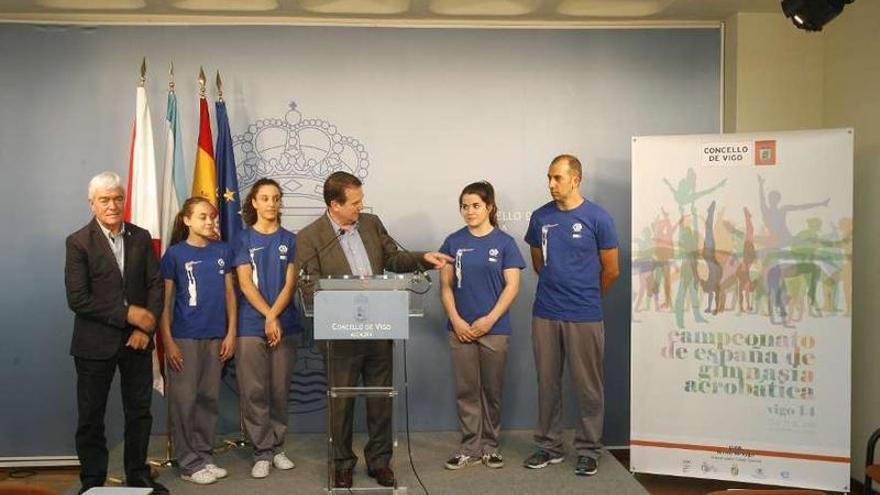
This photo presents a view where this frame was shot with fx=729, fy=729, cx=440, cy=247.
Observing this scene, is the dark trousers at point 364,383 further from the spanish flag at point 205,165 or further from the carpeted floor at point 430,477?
the spanish flag at point 205,165

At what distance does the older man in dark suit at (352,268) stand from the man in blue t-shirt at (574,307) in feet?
2.12

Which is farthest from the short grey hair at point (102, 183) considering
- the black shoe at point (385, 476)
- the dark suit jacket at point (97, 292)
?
the black shoe at point (385, 476)

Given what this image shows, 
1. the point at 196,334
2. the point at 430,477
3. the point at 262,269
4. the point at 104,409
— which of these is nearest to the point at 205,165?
the point at 262,269

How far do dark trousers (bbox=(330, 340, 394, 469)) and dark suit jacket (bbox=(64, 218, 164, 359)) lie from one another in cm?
100

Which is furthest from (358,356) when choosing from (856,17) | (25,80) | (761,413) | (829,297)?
(856,17)

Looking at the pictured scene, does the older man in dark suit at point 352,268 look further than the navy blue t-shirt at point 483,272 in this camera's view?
No

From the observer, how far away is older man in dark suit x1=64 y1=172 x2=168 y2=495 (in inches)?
131

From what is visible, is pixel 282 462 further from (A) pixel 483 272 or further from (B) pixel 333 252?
(A) pixel 483 272

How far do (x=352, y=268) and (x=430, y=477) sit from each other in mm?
1153

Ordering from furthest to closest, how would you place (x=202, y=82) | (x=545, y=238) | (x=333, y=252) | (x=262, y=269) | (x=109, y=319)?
(x=202, y=82), (x=545, y=238), (x=262, y=269), (x=333, y=252), (x=109, y=319)

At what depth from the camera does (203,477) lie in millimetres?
3652

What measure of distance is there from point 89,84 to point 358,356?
8.57 feet

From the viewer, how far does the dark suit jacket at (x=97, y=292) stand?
3.30 m

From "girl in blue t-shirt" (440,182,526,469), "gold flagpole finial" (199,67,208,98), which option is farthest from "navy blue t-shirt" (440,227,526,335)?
"gold flagpole finial" (199,67,208,98)
